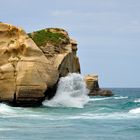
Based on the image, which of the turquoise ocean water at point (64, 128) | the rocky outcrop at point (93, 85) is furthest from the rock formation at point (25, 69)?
the rocky outcrop at point (93, 85)

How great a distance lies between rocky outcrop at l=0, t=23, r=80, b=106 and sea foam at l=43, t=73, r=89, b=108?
1.15 metres

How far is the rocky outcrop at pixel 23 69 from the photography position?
146ft

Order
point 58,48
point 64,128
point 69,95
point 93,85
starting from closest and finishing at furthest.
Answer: point 64,128
point 69,95
point 58,48
point 93,85

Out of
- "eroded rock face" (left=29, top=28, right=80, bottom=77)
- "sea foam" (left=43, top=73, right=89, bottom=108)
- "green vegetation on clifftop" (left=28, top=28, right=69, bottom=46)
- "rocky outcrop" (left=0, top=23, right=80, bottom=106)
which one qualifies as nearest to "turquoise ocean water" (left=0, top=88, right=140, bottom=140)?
"rocky outcrop" (left=0, top=23, right=80, bottom=106)

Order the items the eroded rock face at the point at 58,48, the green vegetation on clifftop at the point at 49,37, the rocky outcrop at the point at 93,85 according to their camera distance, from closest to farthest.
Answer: the eroded rock face at the point at 58,48
the green vegetation on clifftop at the point at 49,37
the rocky outcrop at the point at 93,85

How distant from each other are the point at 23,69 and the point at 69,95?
780 centimetres

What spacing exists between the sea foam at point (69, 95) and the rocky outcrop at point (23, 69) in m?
1.15

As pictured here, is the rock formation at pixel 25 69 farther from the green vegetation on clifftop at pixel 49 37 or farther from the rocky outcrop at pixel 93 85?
the rocky outcrop at pixel 93 85

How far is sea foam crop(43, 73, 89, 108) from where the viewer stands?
50.3m

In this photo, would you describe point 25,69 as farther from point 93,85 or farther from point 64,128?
point 93,85

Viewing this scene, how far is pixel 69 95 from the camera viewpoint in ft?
169

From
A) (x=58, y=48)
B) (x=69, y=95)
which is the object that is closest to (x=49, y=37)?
(x=58, y=48)

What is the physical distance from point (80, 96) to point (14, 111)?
13514mm

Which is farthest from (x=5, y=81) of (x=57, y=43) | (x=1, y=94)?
(x=57, y=43)
